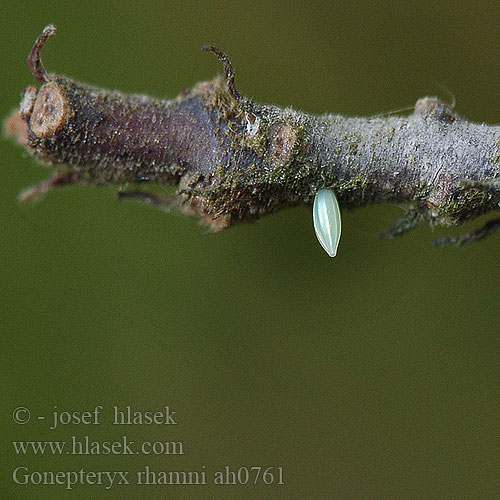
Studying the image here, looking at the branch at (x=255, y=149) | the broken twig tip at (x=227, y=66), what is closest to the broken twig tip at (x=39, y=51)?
the branch at (x=255, y=149)

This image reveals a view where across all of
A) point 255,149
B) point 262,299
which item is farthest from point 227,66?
point 262,299

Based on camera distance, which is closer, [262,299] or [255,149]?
[255,149]

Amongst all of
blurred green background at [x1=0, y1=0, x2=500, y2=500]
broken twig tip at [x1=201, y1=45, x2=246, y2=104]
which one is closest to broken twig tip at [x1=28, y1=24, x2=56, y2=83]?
broken twig tip at [x1=201, y1=45, x2=246, y2=104]

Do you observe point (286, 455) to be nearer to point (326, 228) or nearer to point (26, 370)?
point (26, 370)

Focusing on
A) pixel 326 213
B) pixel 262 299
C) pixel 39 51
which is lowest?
pixel 326 213

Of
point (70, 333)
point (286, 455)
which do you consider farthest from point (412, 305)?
point (70, 333)

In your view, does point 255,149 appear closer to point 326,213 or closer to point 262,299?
point 326,213

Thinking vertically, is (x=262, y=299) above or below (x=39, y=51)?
above
